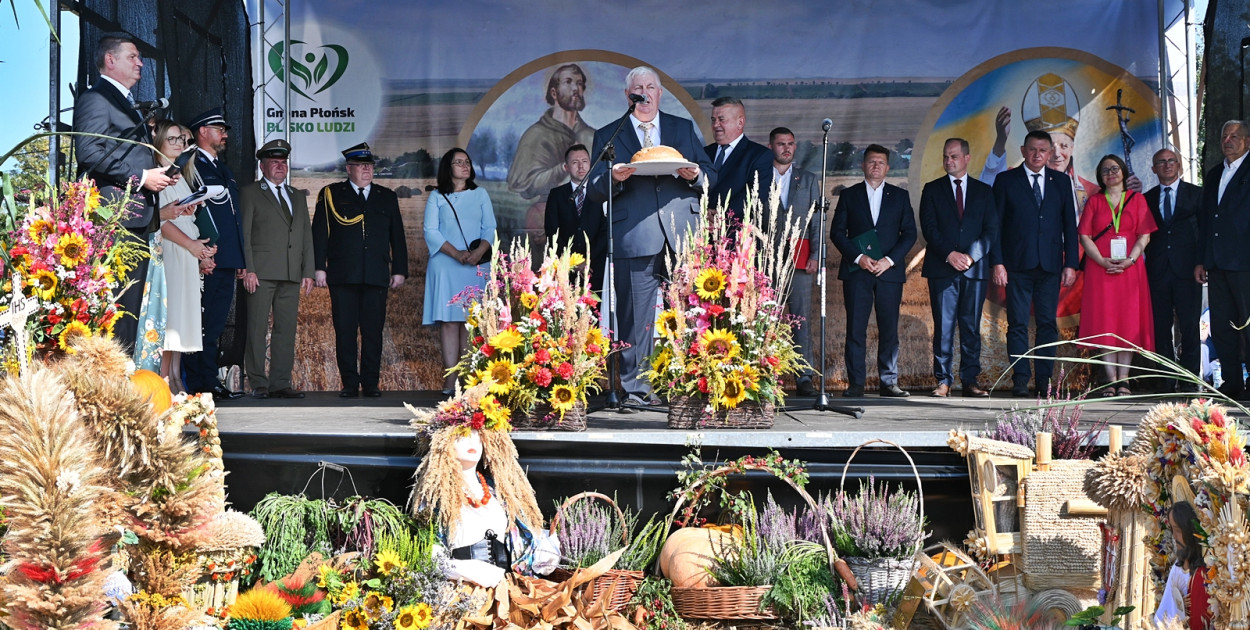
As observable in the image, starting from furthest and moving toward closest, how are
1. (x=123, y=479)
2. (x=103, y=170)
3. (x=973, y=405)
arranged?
(x=973, y=405) < (x=103, y=170) < (x=123, y=479)

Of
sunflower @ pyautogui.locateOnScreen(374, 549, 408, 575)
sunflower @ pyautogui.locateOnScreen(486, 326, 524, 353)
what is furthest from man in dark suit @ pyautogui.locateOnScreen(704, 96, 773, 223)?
sunflower @ pyautogui.locateOnScreen(374, 549, 408, 575)

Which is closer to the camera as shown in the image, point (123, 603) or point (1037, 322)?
point (123, 603)

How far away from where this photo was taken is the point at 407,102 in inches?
317

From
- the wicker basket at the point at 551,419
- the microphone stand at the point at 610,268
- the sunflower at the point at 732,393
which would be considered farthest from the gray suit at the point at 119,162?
the sunflower at the point at 732,393

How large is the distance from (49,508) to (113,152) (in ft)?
17.8

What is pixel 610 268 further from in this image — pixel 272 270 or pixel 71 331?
pixel 272 270

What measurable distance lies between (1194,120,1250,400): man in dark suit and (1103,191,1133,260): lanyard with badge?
0.65 m

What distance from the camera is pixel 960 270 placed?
7.50 metres

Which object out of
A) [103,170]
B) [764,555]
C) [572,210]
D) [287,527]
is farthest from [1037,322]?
[103,170]

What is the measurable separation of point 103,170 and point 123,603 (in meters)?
5.18

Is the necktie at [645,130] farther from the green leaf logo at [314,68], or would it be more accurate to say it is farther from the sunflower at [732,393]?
the green leaf logo at [314,68]

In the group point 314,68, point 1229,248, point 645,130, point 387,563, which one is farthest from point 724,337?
point 314,68

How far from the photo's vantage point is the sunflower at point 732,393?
4.60m

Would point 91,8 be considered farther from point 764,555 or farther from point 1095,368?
point 1095,368
